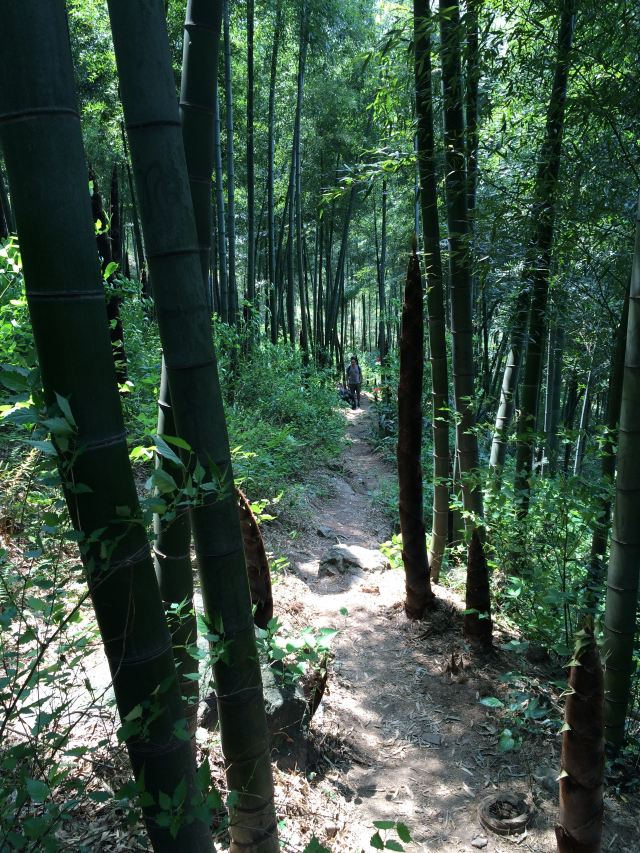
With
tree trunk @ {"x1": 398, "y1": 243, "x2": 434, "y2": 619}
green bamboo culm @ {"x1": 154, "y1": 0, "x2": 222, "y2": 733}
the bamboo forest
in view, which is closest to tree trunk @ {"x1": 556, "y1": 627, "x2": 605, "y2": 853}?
the bamboo forest

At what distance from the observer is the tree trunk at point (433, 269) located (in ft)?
10.9

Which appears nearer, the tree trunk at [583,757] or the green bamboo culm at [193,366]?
the green bamboo culm at [193,366]

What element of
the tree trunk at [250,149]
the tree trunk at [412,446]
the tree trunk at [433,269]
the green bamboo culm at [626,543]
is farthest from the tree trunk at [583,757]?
the tree trunk at [250,149]

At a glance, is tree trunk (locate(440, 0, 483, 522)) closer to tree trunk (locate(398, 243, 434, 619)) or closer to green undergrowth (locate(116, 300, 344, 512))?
tree trunk (locate(398, 243, 434, 619))

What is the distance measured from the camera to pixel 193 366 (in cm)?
125

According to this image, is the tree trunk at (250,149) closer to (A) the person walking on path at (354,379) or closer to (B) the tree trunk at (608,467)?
(A) the person walking on path at (354,379)

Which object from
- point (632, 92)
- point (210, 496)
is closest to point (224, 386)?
point (632, 92)

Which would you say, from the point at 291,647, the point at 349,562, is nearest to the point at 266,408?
the point at 349,562

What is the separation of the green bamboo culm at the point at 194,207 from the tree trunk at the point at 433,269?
1964 mm

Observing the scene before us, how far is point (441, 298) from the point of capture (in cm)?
407

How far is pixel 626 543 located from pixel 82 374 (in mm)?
2209

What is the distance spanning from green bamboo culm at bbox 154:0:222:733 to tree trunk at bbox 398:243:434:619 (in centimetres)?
207

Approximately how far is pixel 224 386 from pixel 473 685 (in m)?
4.35

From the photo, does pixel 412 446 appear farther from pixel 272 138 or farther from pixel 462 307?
pixel 272 138
